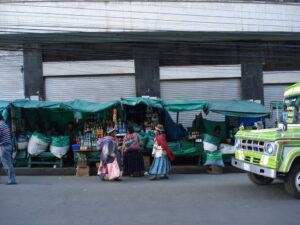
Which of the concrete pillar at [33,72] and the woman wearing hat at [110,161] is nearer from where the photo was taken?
the woman wearing hat at [110,161]

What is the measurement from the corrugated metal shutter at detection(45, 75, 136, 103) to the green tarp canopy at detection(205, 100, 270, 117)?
472cm

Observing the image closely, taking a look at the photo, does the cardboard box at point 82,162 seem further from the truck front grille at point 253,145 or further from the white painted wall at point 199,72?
the white painted wall at point 199,72

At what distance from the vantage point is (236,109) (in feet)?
36.2

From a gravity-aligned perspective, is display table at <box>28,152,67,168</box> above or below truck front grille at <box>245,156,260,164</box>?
below

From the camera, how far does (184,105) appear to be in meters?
10.8

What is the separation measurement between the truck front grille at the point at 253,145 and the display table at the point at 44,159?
5.95 m

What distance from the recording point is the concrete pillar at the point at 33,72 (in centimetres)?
1411

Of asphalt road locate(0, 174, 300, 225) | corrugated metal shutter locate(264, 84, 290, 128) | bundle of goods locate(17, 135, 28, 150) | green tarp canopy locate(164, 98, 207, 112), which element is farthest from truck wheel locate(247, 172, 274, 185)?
corrugated metal shutter locate(264, 84, 290, 128)

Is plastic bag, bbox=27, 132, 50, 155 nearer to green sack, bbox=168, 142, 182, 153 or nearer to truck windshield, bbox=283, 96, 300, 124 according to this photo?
green sack, bbox=168, 142, 182, 153

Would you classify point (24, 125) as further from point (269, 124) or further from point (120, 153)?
point (269, 124)

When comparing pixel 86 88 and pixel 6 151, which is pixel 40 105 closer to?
pixel 6 151

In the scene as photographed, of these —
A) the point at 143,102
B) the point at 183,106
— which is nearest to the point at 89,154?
the point at 143,102

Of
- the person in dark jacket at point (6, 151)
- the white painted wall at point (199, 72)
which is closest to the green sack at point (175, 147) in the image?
the white painted wall at point (199, 72)

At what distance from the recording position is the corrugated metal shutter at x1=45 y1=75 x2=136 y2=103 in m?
14.4
